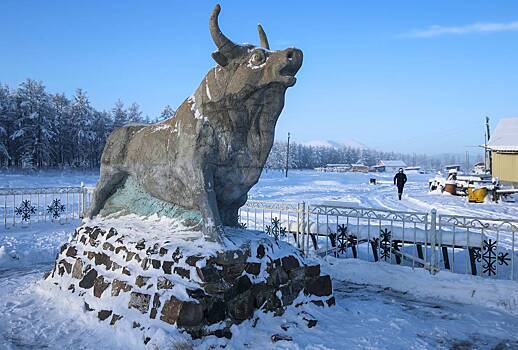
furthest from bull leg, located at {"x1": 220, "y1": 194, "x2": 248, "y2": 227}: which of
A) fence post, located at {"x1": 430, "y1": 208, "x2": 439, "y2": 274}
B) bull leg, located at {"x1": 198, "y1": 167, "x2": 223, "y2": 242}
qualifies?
fence post, located at {"x1": 430, "y1": 208, "x2": 439, "y2": 274}

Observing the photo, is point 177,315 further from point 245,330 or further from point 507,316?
point 507,316

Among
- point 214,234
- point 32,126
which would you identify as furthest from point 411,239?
point 32,126

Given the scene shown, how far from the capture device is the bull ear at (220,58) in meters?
4.88

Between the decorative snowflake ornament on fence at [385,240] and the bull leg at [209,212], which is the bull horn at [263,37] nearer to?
the bull leg at [209,212]

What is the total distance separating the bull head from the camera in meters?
4.61

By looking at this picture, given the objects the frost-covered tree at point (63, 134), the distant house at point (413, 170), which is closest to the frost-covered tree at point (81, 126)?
the frost-covered tree at point (63, 134)

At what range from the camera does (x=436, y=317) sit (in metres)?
5.68

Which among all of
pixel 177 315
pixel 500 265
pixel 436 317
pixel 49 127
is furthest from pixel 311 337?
pixel 49 127

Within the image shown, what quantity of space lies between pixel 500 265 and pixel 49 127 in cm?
3955

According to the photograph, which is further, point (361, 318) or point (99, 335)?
point (361, 318)

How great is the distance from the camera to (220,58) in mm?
4910

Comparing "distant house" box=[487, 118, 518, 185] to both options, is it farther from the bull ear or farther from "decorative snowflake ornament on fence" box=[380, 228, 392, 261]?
the bull ear

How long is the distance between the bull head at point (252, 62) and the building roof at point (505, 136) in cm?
2441

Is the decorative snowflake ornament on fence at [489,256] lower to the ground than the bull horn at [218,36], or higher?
lower
